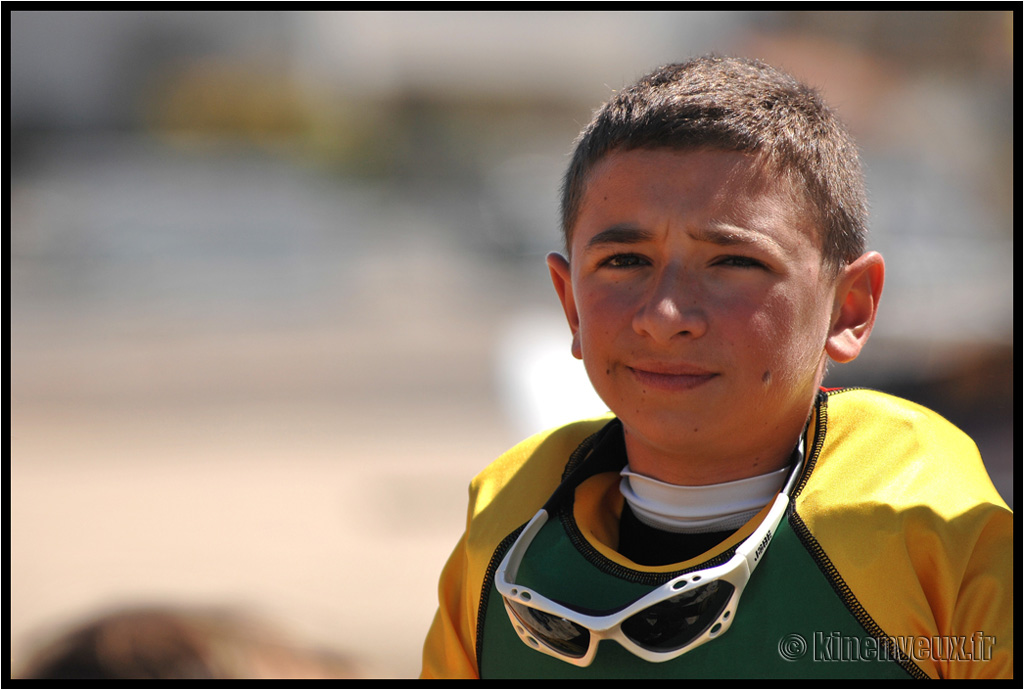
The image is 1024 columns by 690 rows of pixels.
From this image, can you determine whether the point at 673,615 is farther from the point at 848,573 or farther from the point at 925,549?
the point at 925,549

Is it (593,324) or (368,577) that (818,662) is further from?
(368,577)

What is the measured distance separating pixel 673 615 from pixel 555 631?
0.20 m

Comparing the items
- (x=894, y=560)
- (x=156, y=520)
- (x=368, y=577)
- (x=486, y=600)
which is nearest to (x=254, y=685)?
(x=486, y=600)

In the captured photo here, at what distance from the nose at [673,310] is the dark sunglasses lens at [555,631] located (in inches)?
19.3

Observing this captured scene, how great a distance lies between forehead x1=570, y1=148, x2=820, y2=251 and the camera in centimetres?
158

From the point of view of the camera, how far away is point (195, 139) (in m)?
30.3

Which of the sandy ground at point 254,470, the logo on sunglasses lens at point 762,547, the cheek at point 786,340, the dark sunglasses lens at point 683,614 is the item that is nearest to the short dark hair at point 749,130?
the cheek at point 786,340

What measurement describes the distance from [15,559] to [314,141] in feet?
88.8

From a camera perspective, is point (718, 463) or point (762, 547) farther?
point (718, 463)

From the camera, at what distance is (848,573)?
59.7 inches

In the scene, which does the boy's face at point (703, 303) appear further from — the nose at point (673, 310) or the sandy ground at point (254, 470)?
the sandy ground at point (254, 470)

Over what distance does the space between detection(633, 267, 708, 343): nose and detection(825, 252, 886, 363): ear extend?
1.02ft

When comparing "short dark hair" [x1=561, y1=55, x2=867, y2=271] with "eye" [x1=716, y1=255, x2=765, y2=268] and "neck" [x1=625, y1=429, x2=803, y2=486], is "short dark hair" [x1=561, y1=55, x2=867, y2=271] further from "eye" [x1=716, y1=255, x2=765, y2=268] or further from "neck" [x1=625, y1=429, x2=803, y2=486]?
"neck" [x1=625, y1=429, x2=803, y2=486]

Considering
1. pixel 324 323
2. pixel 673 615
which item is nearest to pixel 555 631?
pixel 673 615
